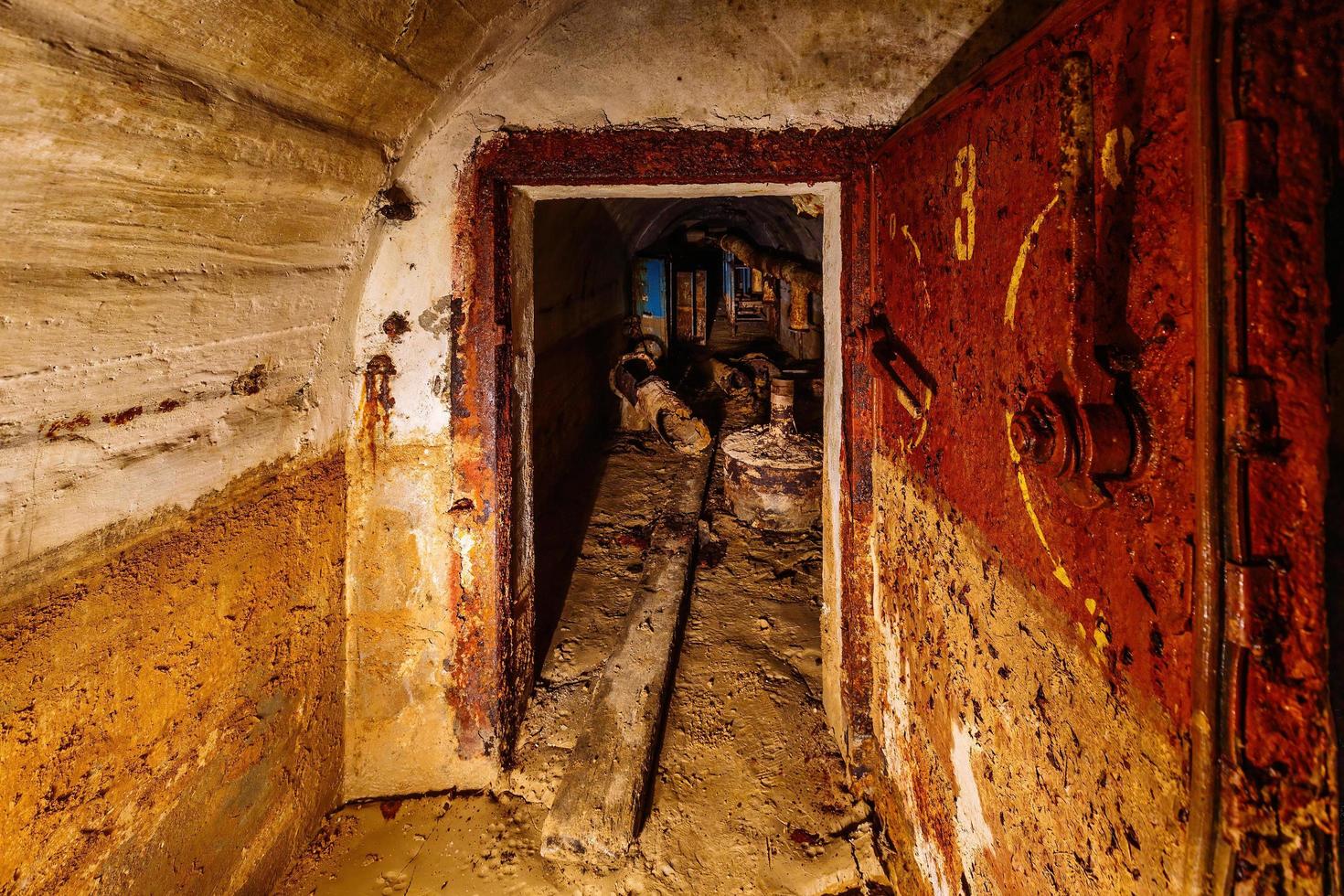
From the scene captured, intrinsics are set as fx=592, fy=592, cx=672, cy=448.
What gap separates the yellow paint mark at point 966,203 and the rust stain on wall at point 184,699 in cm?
202

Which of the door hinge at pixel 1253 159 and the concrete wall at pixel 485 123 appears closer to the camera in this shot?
the door hinge at pixel 1253 159

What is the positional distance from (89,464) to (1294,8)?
2128mm

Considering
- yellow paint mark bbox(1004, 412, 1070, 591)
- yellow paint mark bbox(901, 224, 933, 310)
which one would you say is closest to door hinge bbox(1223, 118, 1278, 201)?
yellow paint mark bbox(1004, 412, 1070, 591)

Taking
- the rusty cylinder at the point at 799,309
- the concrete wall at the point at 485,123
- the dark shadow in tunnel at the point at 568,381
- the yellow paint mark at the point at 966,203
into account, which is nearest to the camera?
the yellow paint mark at the point at 966,203

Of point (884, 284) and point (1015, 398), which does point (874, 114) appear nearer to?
point (884, 284)

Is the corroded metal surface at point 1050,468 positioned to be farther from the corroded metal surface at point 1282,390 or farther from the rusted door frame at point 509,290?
the rusted door frame at point 509,290

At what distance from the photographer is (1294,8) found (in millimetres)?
599

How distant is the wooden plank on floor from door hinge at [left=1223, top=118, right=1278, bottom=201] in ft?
7.66

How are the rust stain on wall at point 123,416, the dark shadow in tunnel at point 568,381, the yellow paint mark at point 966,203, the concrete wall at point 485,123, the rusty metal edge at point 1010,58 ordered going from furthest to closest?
the dark shadow in tunnel at point 568,381
the concrete wall at point 485,123
the rust stain on wall at point 123,416
the yellow paint mark at point 966,203
the rusty metal edge at point 1010,58

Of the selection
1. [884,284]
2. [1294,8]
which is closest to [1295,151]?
[1294,8]

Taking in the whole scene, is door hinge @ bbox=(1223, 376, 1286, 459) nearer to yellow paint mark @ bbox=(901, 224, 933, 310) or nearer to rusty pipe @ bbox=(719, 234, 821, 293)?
yellow paint mark @ bbox=(901, 224, 933, 310)

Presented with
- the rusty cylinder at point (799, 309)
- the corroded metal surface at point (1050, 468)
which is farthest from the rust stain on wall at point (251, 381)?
the rusty cylinder at point (799, 309)

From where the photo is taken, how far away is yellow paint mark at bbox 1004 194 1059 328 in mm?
977

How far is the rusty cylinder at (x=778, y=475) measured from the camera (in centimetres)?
452
